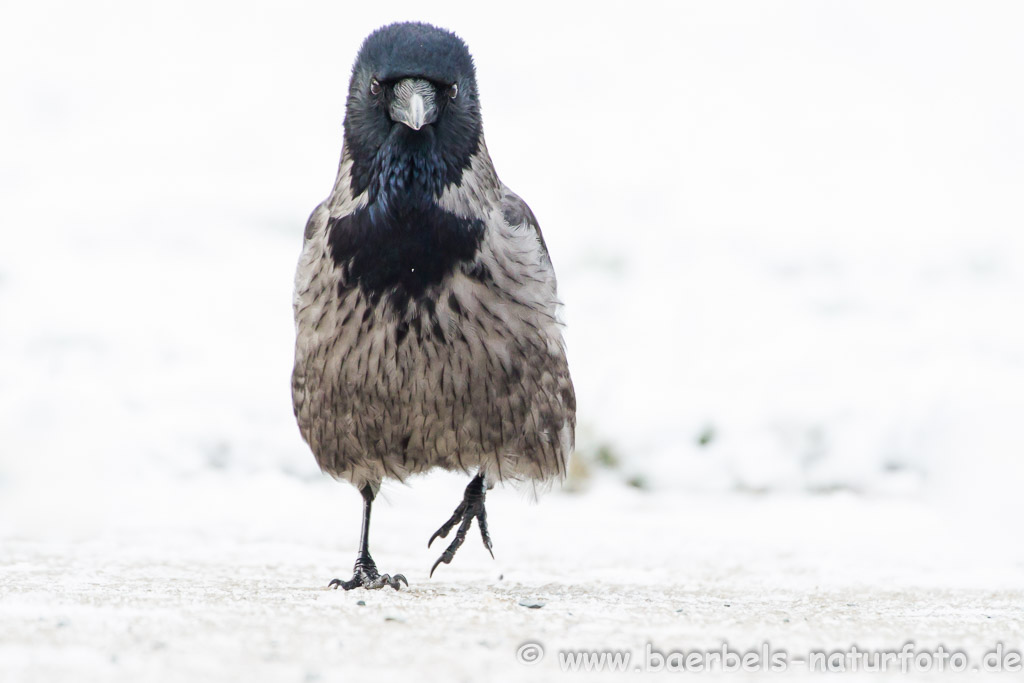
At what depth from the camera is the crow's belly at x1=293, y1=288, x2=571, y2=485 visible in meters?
4.46

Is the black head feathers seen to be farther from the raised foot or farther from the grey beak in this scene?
the raised foot

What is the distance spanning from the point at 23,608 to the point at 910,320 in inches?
261

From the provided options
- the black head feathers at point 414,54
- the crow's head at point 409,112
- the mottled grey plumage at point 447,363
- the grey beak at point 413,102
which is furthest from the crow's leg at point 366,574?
the black head feathers at point 414,54

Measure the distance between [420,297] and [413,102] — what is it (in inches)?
24.3

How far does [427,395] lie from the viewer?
448 centimetres

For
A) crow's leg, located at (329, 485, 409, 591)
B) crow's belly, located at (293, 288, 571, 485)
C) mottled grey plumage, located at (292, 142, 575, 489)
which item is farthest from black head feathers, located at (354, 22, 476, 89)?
crow's leg, located at (329, 485, 409, 591)

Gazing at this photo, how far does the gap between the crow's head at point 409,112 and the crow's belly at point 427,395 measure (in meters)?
0.45

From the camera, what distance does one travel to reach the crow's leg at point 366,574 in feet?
14.9

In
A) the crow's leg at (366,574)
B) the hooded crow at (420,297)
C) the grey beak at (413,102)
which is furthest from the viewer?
the crow's leg at (366,574)

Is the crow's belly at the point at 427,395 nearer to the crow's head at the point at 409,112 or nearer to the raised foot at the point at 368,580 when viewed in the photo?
the raised foot at the point at 368,580

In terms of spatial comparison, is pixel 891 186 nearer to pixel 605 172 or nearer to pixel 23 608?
pixel 605 172

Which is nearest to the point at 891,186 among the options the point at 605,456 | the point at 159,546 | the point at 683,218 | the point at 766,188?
the point at 766,188

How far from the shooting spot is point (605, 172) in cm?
1097

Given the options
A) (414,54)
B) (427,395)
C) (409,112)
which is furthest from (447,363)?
(414,54)
